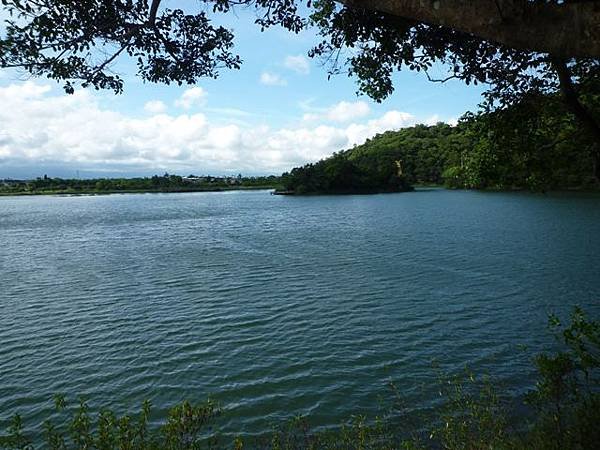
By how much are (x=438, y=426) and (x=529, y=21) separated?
9.52 meters

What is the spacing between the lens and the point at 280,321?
1928 cm

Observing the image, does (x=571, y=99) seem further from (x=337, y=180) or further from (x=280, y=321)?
(x=337, y=180)

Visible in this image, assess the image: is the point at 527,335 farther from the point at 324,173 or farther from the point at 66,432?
the point at 324,173

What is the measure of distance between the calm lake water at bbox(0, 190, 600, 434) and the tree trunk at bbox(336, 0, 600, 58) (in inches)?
394

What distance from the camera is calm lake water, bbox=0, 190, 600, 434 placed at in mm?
13156

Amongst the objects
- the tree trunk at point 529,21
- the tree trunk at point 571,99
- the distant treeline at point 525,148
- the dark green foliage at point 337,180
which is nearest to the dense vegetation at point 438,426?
the tree trunk at point 571,99

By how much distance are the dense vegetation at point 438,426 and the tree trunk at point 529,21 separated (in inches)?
177

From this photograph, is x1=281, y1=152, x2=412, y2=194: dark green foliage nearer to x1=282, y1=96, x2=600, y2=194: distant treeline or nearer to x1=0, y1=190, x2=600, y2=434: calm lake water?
x1=0, y1=190, x2=600, y2=434: calm lake water

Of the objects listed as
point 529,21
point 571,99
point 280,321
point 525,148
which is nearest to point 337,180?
point 280,321

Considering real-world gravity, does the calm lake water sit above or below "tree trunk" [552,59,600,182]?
below

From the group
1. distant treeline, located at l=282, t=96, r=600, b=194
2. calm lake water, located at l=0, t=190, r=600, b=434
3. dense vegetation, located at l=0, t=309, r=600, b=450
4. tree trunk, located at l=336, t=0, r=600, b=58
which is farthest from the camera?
calm lake water, located at l=0, t=190, r=600, b=434

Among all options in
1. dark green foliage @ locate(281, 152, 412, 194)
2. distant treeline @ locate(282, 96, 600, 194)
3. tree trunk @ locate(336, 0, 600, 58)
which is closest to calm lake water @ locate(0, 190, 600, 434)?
distant treeline @ locate(282, 96, 600, 194)

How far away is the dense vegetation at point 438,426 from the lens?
19.8ft

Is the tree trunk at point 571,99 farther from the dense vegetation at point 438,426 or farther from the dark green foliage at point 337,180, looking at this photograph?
the dark green foliage at point 337,180
